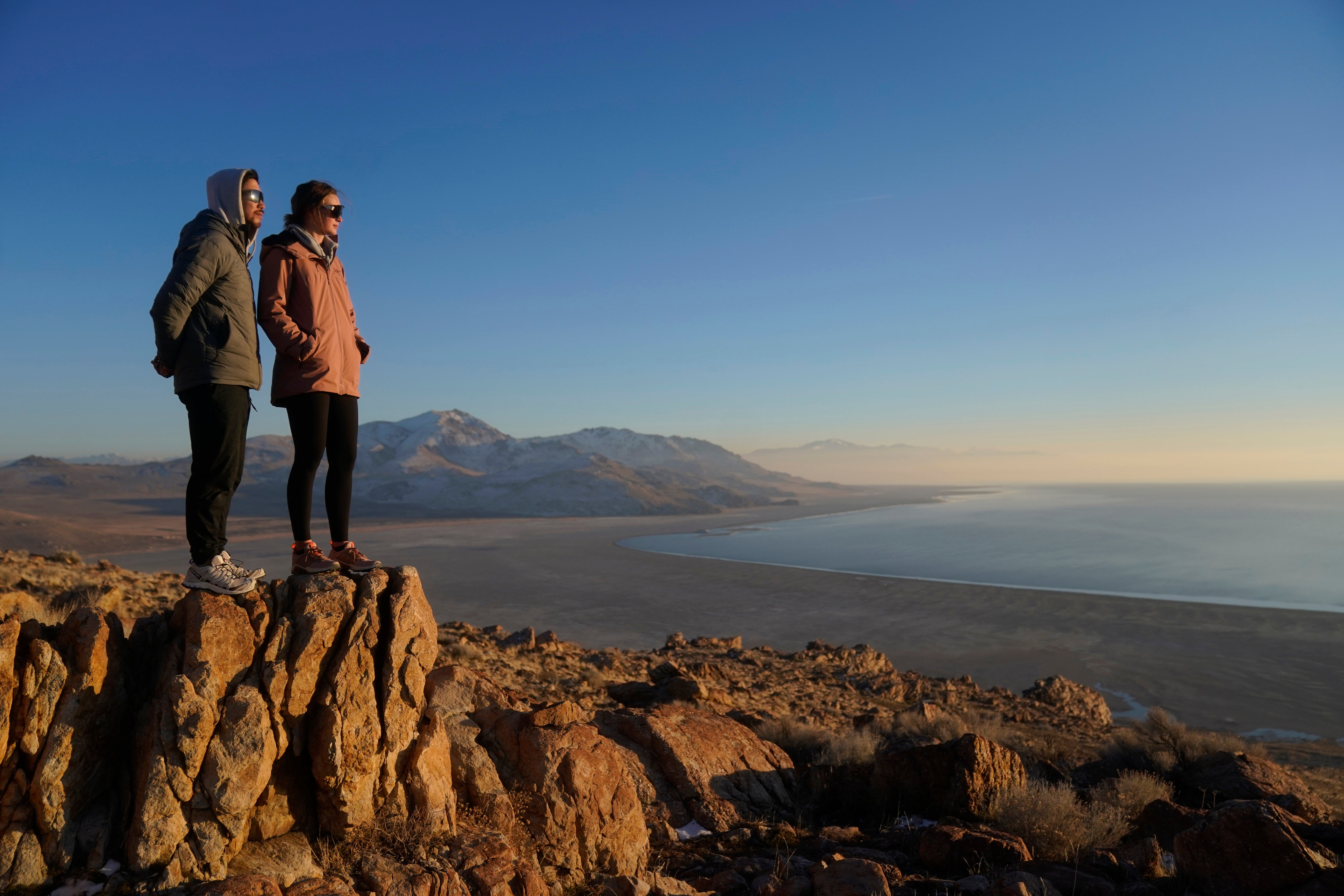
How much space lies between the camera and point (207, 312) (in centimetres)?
331

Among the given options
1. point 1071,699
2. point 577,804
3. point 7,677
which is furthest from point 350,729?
point 1071,699

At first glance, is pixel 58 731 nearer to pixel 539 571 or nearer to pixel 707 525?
pixel 539 571

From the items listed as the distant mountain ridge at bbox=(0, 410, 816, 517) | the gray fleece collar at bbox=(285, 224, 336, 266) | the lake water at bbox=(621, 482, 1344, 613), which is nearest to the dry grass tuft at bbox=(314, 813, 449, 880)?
the gray fleece collar at bbox=(285, 224, 336, 266)

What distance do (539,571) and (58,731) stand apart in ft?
101

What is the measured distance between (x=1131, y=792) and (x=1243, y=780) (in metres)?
1.41

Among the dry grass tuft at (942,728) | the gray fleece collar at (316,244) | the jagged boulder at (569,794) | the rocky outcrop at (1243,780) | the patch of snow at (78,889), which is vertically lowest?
the dry grass tuft at (942,728)

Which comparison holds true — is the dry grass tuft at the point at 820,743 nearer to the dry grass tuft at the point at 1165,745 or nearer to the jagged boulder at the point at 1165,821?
the jagged boulder at the point at 1165,821

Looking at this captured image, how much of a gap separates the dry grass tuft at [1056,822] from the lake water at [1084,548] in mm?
23820

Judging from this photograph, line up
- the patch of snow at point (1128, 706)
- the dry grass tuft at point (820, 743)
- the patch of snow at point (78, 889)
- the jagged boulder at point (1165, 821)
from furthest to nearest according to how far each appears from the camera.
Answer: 1. the patch of snow at point (1128, 706)
2. the dry grass tuft at point (820, 743)
3. the jagged boulder at point (1165, 821)
4. the patch of snow at point (78, 889)

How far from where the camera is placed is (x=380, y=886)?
3.23 m

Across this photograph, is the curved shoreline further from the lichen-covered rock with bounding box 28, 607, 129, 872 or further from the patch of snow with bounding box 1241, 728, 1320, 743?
the lichen-covered rock with bounding box 28, 607, 129, 872

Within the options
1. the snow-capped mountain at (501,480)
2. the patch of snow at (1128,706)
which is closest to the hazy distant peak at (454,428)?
the snow-capped mountain at (501,480)

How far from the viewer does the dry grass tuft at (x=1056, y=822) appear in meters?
5.38

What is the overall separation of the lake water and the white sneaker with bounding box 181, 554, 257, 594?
29157 mm
